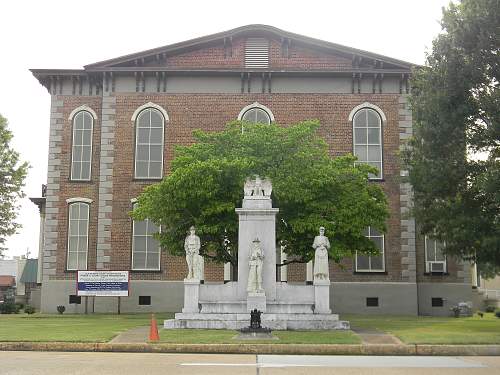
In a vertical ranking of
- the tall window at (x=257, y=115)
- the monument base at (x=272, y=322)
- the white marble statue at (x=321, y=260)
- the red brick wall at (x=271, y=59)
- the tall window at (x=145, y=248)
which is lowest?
the monument base at (x=272, y=322)

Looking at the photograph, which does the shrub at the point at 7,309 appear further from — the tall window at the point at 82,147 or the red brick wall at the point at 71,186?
the tall window at the point at 82,147

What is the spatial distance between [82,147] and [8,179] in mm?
5908

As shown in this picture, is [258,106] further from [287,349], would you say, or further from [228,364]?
[228,364]

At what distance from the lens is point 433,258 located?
33.5 metres

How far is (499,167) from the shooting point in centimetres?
2209

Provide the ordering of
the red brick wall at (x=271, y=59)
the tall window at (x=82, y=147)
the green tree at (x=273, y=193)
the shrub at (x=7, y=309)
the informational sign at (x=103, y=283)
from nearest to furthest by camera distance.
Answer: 1. the green tree at (x=273, y=193)
2. the informational sign at (x=103, y=283)
3. the tall window at (x=82, y=147)
4. the red brick wall at (x=271, y=59)
5. the shrub at (x=7, y=309)

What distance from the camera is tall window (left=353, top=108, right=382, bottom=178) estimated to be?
33.7m

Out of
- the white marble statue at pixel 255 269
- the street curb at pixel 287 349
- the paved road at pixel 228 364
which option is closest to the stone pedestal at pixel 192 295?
the white marble statue at pixel 255 269

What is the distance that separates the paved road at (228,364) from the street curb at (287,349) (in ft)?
2.31

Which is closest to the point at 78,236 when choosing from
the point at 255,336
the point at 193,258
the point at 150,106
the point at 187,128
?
the point at 150,106

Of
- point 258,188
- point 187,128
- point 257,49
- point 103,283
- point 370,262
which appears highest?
point 257,49

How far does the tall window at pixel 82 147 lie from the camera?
34.2 metres

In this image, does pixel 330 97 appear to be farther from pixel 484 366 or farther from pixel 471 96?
pixel 484 366

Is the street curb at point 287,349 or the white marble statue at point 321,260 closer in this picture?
the street curb at point 287,349
